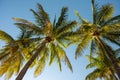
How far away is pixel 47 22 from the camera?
19.6 meters

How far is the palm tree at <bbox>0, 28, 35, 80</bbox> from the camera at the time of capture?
19.5 meters

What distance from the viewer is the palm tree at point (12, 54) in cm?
1953

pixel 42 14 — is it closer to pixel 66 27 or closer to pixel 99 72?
pixel 66 27

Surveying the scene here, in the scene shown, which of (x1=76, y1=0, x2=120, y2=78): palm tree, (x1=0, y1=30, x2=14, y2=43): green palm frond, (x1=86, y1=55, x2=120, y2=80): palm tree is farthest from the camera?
(x1=86, y1=55, x2=120, y2=80): palm tree

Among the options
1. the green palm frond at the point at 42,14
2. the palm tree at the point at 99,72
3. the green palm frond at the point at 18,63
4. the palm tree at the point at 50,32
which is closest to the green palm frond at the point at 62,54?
the palm tree at the point at 50,32

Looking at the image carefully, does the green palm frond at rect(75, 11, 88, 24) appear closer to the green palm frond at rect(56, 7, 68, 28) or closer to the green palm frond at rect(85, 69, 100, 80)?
the green palm frond at rect(56, 7, 68, 28)

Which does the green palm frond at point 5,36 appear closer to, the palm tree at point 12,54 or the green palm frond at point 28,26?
the palm tree at point 12,54

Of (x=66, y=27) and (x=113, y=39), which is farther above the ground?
(x=66, y=27)

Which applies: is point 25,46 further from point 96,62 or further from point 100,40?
point 96,62

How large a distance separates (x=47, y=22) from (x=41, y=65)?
4.45 m

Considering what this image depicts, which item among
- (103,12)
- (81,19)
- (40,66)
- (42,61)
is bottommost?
(40,66)

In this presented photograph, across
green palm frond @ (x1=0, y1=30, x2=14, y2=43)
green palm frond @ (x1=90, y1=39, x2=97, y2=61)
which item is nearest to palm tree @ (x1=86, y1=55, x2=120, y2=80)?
green palm frond @ (x1=90, y1=39, x2=97, y2=61)

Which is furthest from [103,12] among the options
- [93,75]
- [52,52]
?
[93,75]

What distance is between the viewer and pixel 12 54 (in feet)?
67.7
